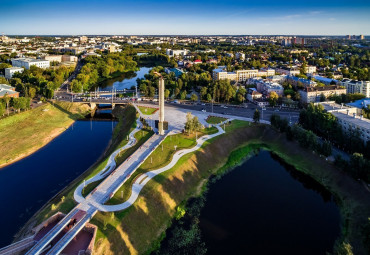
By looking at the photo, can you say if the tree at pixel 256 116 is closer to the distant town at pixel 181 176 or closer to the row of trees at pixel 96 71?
the distant town at pixel 181 176

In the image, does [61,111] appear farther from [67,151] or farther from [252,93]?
[252,93]

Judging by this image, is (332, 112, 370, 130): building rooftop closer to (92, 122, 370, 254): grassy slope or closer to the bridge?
(92, 122, 370, 254): grassy slope

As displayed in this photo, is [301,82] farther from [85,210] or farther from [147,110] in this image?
[85,210]

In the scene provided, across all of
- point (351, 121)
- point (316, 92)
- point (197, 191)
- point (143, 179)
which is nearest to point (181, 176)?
point (197, 191)

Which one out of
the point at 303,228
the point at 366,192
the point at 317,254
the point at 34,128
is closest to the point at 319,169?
the point at 366,192

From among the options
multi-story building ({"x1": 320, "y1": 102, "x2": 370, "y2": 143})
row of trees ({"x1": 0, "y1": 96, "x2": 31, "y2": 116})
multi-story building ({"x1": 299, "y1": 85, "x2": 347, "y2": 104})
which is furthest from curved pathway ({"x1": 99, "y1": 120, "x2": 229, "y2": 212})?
row of trees ({"x1": 0, "y1": 96, "x2": 31, "y2": 116})

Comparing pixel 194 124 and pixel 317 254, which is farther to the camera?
pixel 194 124

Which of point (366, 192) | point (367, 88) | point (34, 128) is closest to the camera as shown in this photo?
point (366, 192)
